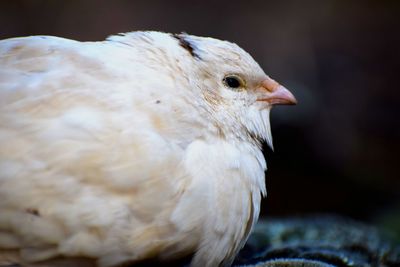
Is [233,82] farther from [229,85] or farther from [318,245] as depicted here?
[318,245]

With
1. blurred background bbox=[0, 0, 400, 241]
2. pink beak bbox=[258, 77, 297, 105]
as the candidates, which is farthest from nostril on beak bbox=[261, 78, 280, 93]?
blurred background bbox=[0, 0, 400, 241]

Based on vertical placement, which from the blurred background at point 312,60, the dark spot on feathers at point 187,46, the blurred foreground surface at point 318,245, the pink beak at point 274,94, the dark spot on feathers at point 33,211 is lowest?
the blurred background at point 312,60

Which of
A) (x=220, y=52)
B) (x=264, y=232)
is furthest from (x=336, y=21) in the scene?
(x=220, y=52)

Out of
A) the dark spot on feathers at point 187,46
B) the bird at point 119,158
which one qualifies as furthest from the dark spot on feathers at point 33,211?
the dark spot on feathers at point 187,46

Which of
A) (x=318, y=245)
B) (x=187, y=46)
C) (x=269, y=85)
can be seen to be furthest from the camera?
(x=318, y=245)

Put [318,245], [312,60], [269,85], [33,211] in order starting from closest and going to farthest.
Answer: [33,211]
[269,85]
[318,245]
[312,60]

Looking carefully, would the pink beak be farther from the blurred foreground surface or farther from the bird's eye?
the blurred foreground surface

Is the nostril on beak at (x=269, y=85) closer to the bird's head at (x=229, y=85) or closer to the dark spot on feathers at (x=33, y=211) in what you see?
the bird's head at (x=229, y=85)

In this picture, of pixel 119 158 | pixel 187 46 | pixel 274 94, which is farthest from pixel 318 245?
pixel 119 158
